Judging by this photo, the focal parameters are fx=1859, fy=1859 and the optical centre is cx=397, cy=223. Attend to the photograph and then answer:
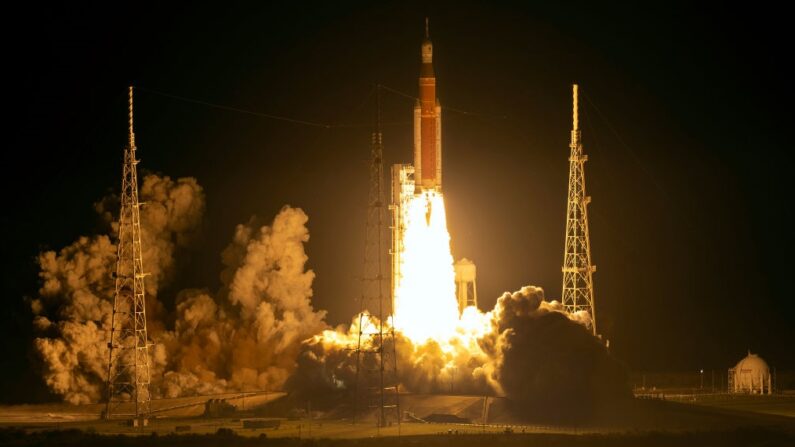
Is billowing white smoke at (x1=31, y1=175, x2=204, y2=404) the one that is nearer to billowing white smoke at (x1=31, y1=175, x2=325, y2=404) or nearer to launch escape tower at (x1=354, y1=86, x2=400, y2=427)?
billowing white smoke at (x1=31, y1=175, x2=325, y2=404)

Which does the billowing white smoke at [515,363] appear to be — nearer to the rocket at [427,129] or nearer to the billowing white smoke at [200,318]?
the rocket at [427,129]

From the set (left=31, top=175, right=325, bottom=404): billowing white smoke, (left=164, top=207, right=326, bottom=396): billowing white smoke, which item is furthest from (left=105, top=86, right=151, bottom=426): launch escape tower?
(left=164, top=207, right=326, bottom=396): billowing white smoke

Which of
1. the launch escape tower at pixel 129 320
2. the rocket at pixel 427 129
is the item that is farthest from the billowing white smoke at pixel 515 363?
the launch escape tower at pixel 129 320

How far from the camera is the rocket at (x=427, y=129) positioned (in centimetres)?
6869

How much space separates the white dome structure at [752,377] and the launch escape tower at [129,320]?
25508mm

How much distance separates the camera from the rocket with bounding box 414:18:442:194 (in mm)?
68688

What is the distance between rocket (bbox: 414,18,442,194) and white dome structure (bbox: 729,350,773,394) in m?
18.4

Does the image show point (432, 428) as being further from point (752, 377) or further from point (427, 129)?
point (752, 377)

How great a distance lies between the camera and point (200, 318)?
253 ft

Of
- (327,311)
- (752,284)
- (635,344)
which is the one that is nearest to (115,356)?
A: (327,311)

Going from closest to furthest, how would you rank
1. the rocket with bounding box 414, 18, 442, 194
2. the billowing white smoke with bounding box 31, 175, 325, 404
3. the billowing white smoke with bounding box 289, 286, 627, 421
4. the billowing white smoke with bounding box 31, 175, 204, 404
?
the billowing white smoke with bounding box 289, 286, 627, 421, the rocket with bounding box 414, 18, 442, 194, the billowing white smoke with bounding box 31, 175, 204, 404, the billowing white smoke with bounding box 31, 175, 325, 404

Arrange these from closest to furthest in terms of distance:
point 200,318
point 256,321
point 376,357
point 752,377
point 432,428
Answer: point 432,428
point 376,357
point 256,321
point 200,318
point 752,377

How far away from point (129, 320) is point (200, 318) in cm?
360

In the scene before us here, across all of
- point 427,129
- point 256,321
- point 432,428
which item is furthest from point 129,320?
point 432,428
